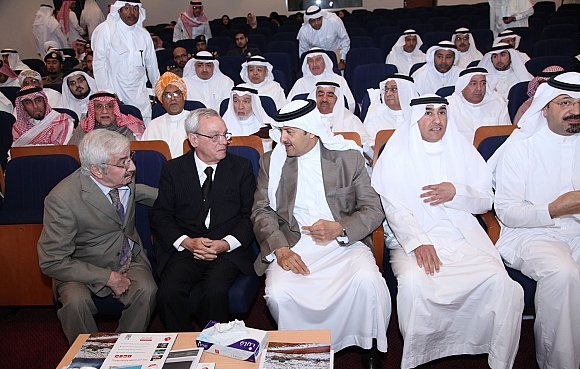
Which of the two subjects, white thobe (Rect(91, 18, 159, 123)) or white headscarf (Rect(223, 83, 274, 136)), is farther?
white thobe (Rect(91, 18, 159, 123))

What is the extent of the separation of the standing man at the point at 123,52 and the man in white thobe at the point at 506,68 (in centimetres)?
419

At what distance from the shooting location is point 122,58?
5.88 metres

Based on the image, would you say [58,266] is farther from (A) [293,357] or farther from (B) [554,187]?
(B) [554,187]

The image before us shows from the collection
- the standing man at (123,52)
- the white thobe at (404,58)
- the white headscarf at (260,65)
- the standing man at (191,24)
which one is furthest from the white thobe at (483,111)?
the standing man at (191,24)

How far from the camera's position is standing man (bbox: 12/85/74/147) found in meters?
4.92

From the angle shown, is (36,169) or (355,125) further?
(355,125)

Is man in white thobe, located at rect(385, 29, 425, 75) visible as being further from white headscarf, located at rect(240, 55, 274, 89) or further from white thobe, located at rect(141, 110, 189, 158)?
white thobe, located at rect(141, 110, 189, 158)

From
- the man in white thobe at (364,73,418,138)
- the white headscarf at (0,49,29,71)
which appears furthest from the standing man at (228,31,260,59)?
the white headscarf at (0,49,29,71)

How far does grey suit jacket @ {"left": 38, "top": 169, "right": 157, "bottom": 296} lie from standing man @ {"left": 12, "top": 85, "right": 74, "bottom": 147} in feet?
8.44

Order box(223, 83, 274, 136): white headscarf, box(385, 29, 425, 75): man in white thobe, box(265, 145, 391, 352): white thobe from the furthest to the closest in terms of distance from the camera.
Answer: box(385, 29, 425, 75): man in white thobe, box(223, 83, 274, 136): white headscarf, box(265, 145, 391, 352): white thobe

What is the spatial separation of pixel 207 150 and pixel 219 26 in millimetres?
9718

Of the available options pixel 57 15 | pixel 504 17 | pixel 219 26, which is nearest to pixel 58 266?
pixel 504 17

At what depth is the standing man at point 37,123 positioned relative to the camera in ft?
16.1

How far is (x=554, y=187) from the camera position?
2.82 meters
